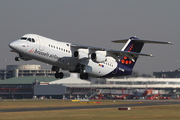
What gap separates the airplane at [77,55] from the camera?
36963 millimetres

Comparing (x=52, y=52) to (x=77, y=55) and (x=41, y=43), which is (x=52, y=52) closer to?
(x=41, y=43)

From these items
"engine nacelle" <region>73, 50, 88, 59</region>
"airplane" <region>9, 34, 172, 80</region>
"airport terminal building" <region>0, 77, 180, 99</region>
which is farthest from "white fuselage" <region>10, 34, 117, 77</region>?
"airport terminal building" <region>0, 77, 180, 99</region>

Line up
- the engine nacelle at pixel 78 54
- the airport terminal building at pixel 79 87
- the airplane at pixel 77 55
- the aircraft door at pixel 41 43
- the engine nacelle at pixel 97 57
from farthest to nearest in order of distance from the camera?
the airport terminal building at pixel 79 87 < the engine nacelle at pixel 97 57 < the engine nacelle at pixel 78 54 < the aircraft door at pixel 41 43 < the airplane at pixel 77 55

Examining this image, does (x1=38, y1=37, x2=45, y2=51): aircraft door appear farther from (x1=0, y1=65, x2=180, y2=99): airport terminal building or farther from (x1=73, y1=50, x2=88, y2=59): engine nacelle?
(x1=0, y1=65, x2=180, y2=99): airport terminal building

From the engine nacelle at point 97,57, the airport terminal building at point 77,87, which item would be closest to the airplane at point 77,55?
the engine nacelle at point 97,57

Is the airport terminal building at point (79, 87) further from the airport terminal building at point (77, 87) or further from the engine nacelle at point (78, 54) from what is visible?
the engine nacelle at point (78, 54)

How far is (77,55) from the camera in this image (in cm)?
3997

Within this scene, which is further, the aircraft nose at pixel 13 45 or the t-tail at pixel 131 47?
the t-tail at pixel 131 47

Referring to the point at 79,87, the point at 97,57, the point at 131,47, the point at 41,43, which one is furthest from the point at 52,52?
the point at 79,87

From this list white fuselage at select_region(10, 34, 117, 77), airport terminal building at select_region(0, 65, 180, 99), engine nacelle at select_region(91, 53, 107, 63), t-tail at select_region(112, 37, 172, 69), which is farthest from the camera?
airport terminal building at select_region(0, 65, 180, 99)

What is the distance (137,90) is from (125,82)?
634 centimetres

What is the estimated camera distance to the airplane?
121 feet

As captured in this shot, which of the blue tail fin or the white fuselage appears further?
the blue tail fin

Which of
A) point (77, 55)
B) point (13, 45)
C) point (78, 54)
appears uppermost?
point (13, 45)
